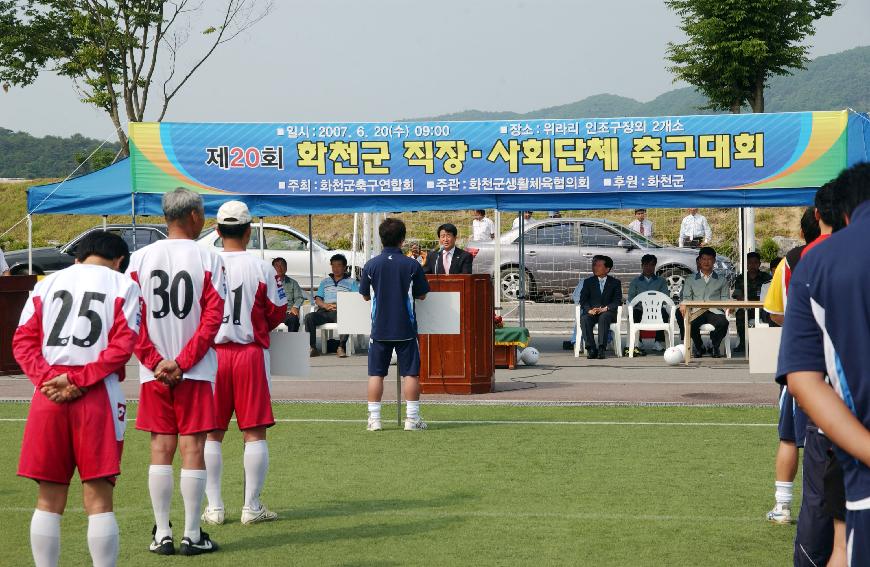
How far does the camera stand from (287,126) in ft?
53.7

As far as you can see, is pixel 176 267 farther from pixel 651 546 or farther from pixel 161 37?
pixel 161 37

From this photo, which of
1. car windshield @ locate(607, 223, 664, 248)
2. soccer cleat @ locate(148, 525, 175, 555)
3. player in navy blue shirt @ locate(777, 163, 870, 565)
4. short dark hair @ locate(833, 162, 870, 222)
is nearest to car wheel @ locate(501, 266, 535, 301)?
car windshield @ locate(607, 223, 664, 248)

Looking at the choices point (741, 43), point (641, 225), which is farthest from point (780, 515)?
point (741, 43)

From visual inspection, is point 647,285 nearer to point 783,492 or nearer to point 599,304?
point 599,304

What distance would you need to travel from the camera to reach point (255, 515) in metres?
7.11

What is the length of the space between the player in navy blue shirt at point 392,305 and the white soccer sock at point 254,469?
11.0ft

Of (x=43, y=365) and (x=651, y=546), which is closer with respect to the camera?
(x=43, y=365)

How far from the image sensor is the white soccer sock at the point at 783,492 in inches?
270

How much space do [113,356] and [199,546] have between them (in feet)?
5.42

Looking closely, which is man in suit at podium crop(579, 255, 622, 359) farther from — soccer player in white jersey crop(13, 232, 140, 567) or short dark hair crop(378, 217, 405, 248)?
soccer player in white jersey crop(13, 232, 140, 567)

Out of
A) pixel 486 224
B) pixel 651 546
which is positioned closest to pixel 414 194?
pixel 486 224

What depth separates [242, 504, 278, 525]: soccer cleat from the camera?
709 centimetres

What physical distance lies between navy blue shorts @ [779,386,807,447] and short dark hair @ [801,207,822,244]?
32.6 inches

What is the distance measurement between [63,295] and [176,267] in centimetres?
103
